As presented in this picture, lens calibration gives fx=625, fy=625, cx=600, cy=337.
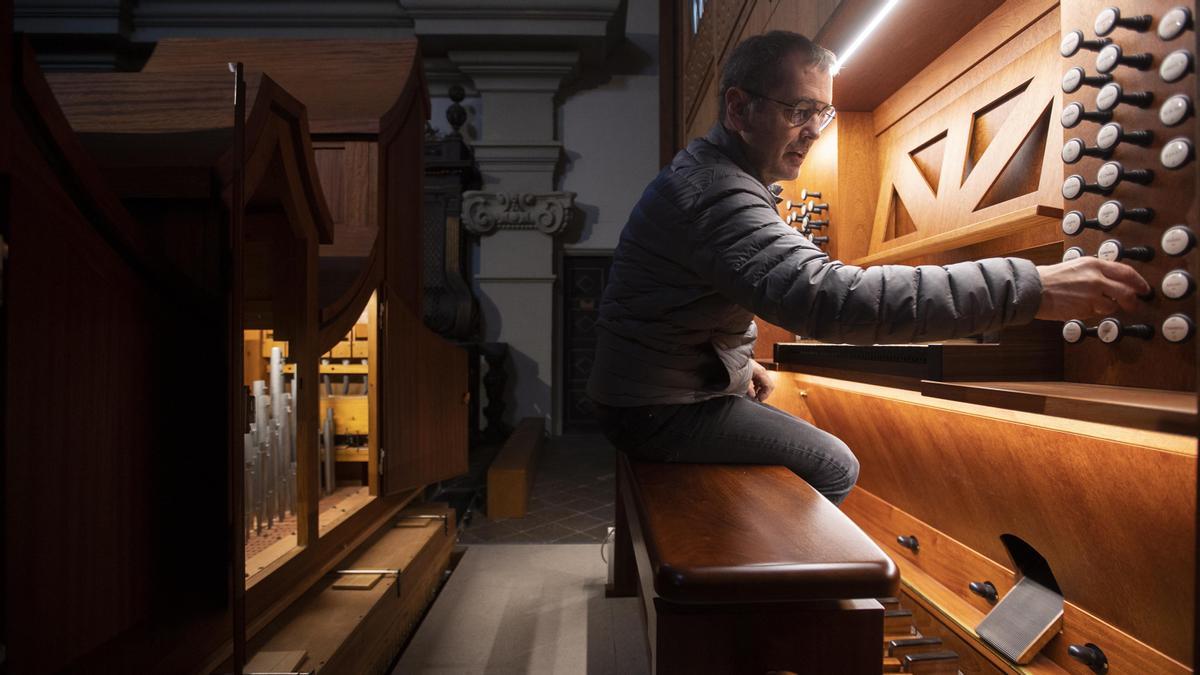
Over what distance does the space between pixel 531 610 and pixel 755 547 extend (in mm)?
1538

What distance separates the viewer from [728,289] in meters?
1.12

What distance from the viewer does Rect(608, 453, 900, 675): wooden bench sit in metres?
0.79

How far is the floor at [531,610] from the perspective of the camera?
5.94 feet

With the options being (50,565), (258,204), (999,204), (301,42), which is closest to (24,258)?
(50,565)

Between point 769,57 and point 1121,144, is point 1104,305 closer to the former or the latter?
point 1121,144

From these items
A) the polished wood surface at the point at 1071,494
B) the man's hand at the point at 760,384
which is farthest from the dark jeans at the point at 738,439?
the man's hand at the point at 760,384

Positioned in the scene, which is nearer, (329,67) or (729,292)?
(729,292)

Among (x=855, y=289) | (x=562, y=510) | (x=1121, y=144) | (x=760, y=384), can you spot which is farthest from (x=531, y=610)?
(x=1121, y=144)

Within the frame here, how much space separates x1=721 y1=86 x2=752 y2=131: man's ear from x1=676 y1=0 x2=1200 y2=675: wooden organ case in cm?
49

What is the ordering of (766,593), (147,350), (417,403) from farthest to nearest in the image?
(417,403)
(147,350)
(766,593)

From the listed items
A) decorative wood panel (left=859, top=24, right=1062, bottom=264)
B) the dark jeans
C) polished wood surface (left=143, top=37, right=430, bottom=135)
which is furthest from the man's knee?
polished wood surface (left=143, top=37, right=430, bottom=135)

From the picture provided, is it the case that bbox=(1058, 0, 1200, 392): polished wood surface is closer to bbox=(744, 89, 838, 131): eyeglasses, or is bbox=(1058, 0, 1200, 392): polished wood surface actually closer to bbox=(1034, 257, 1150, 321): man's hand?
bbox=(1034, 257, 1150, 321): man's hand

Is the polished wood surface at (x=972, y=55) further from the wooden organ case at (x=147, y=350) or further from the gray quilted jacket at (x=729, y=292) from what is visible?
the wooden organ case at (x=147, y=350)

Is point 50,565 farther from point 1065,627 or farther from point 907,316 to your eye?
point 1065,627
